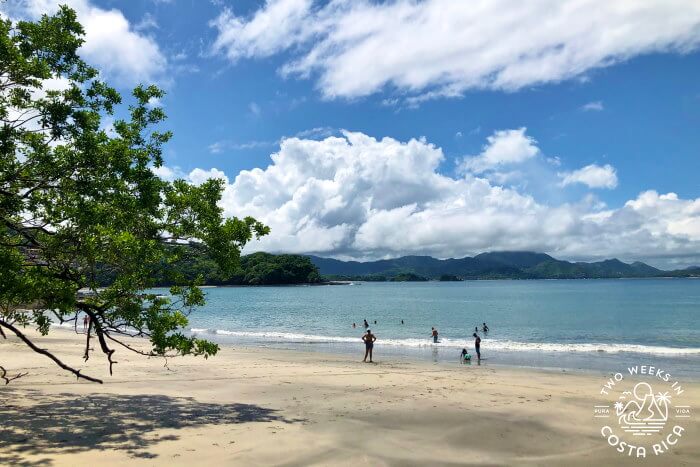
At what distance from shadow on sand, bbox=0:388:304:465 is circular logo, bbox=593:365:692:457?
29.7 ft

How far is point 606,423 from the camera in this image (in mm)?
13875

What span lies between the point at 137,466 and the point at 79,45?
Result: 362 inches

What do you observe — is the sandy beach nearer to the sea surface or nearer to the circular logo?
the circular logo

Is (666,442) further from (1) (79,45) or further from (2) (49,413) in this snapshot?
(1) (79,45)

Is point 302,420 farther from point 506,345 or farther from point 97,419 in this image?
point 506,345

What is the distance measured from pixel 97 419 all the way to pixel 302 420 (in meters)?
5.51

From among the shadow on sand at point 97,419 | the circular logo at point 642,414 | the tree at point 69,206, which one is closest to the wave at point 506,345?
the circular logo at point 642,414

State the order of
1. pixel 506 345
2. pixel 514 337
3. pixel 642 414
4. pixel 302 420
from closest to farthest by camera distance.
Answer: pixel 302 420
pixel 642 414
pixel 506 345
pixel 514 337

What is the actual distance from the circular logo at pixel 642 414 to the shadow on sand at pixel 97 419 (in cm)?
904

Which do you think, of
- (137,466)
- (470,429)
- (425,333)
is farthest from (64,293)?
(425,333)

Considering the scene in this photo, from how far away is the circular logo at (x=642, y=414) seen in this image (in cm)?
1180

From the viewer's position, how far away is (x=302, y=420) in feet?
43.2

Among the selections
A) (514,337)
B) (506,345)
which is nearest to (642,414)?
(506,345)

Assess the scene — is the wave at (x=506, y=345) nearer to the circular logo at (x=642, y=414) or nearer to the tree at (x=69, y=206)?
the circular logo at (x=642, y=414)
